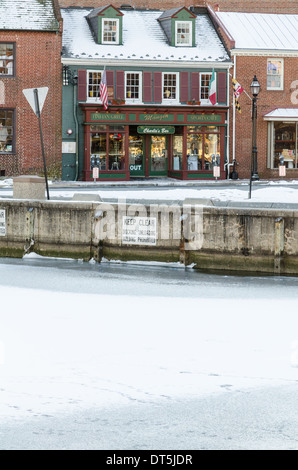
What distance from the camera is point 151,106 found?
130ft

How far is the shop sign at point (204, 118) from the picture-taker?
40.2 m

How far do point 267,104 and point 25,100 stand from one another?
11.9 metres

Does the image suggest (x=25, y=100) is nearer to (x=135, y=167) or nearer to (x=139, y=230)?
(x=135, y=167)

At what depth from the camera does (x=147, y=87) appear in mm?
39844

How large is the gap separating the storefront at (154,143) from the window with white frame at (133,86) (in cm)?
70

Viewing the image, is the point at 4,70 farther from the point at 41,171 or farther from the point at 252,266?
the point at 252,266

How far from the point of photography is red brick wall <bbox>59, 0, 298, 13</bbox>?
49.9m

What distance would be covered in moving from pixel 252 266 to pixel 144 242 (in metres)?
2.47

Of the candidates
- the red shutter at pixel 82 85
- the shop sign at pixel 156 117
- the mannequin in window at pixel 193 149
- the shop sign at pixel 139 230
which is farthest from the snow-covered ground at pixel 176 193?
the red shutter at pixel 82 85

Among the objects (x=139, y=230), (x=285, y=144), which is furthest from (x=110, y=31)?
(x=139, y=230)

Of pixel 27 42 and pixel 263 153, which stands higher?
pixel 27 42

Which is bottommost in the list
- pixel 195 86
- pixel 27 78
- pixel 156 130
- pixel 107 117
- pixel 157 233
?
pixel 157 233

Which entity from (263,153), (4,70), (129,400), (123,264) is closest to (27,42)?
(4,70)

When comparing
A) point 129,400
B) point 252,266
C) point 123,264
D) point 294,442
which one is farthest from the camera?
point 123,264
